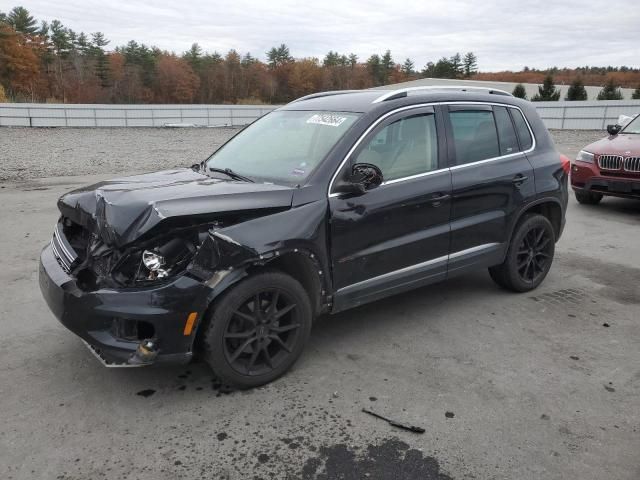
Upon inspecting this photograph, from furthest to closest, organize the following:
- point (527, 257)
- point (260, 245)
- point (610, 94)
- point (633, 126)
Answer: point (610, 94)
point (633, 126)
point (527, 257)
point (260, 245)

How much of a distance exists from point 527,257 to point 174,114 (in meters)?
34.3

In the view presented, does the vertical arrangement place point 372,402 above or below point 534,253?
below

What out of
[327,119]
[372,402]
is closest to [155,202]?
[327,119]

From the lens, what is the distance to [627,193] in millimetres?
8438

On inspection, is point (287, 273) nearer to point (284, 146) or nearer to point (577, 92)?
point (284, 146)

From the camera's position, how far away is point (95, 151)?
19.6 meters

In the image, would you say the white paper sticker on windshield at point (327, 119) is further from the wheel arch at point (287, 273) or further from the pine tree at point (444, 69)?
the pine tree at point (444, 69)

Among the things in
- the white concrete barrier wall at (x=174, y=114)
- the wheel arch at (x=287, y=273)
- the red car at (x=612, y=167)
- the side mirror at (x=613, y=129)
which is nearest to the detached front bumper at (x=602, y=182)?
the red car at (x=612, y=167)

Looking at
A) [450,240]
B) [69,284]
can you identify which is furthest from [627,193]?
[69,284]

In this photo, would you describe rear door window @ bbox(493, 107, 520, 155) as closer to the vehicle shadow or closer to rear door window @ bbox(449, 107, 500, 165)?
rear door window @ bbox(449, 107, 500, 165)

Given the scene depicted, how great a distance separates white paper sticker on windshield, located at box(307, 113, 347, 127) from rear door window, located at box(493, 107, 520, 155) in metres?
1.61

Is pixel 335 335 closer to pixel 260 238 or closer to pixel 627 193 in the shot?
pixel 260 238

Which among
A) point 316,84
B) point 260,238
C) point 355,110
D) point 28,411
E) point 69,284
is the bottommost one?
point 28,411

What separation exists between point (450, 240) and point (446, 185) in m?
0.46
